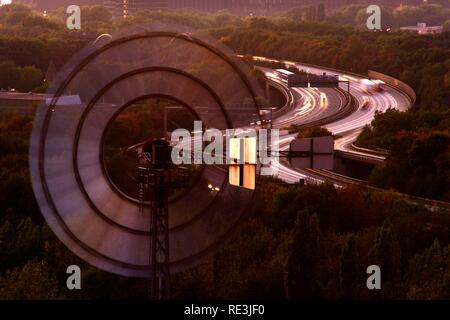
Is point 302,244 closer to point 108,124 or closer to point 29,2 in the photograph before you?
point 108,124

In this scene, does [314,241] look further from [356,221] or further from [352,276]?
[356,221]

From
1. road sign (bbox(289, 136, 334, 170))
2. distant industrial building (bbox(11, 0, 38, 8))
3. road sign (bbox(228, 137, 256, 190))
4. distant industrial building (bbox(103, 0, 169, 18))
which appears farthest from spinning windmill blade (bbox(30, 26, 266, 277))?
distant industrial building (bbox(11, 0, 38, 8))

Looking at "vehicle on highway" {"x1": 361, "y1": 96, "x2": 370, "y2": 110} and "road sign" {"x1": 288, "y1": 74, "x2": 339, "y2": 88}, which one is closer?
"road sign" {"x1": 288, "y1": 74, "x2": 339, "y2": 88}

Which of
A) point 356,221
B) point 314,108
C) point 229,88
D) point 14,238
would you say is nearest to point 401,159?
point 356,221

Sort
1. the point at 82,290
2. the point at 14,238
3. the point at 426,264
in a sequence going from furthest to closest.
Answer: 1. the point at 14,238
2. the point at 426,264
3. the point at 82,290

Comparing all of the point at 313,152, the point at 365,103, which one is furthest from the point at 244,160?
the point at 365,103

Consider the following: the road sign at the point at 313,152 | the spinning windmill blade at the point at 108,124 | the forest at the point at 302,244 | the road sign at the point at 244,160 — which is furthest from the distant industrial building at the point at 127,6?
the road sign at the point at 244,160

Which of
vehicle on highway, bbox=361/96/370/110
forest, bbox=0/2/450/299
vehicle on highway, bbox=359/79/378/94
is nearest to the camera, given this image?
forest, bbox=0/2/450/299

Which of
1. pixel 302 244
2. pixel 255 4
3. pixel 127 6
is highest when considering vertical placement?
pixel 127 6

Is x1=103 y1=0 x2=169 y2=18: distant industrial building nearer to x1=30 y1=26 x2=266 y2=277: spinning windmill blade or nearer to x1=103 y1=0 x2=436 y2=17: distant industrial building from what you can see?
x1=103 y1=0 x2=436 y2=17: distant industrial building
